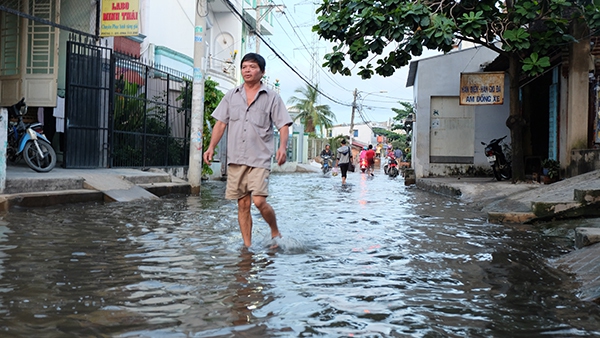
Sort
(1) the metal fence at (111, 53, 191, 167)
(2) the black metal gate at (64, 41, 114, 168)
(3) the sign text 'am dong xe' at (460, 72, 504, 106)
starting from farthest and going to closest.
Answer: (3) the sign text 'am dong xe' at (460, 72, 504, 106) → (1) the metal fence at (111, 53, 191, 167) → (2) the black metal gate at (64, 41, 114, 168)

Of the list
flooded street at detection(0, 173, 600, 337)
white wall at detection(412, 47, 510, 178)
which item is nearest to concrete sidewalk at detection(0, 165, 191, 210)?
flooded street at detection(0, 173, 600, 337)

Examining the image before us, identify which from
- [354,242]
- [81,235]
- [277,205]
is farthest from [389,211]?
[81,235]

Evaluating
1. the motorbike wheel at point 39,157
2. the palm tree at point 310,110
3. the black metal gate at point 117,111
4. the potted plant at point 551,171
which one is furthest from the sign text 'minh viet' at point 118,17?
the palm tree at point 310,110

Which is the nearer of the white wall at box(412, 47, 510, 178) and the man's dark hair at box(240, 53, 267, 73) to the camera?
the man's dark hair at box(240, 53, 267, 73)

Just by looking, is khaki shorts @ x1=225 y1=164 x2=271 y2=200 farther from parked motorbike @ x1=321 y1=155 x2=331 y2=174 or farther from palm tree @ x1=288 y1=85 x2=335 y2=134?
palm tree @ x1=288 y1=85 x2=335 y2=134

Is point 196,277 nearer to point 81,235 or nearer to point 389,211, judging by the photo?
point 81,235

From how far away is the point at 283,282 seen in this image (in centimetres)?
387

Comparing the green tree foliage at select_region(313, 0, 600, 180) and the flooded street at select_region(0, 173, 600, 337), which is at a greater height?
the green tree foliage at select_region(313, 0, 600, 180)

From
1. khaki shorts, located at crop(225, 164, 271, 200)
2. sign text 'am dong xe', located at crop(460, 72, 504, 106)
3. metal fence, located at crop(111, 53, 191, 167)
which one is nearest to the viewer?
khaki shorts, located at crop(225, 164, 271, 200)

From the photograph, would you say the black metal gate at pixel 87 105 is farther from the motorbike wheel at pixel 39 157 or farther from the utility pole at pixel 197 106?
the utility pole at pixel 197 106

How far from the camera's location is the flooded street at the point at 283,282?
2.90 meters

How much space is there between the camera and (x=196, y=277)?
3965 millimetres

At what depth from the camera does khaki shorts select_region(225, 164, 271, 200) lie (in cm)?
530

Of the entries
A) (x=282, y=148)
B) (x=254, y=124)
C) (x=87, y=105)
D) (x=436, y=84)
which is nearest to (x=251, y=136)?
(x=254, y=124)
